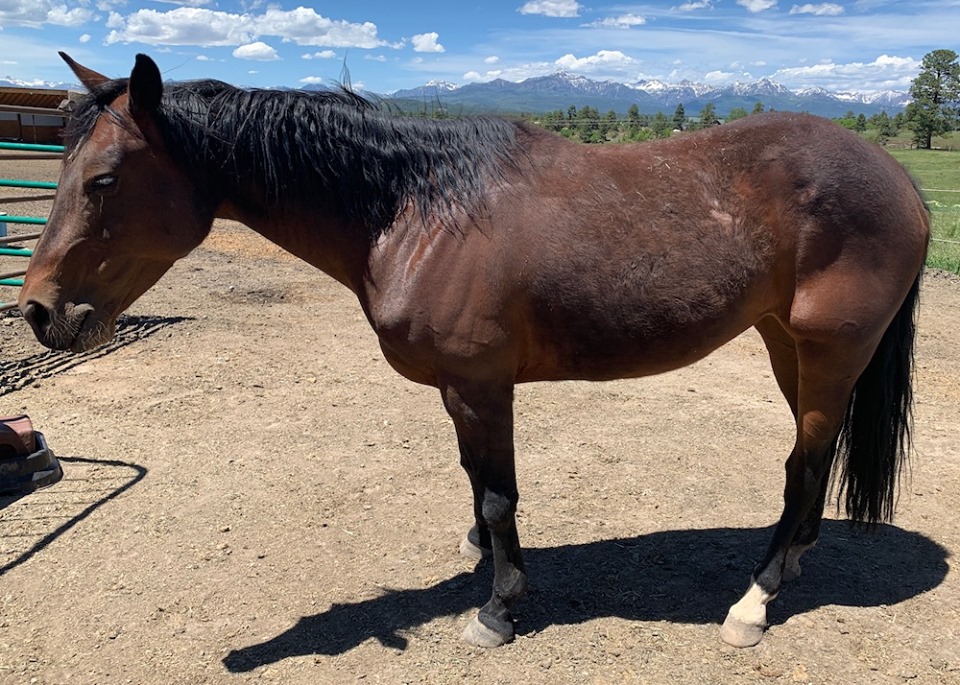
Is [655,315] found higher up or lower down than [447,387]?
higher up

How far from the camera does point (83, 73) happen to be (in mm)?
2479

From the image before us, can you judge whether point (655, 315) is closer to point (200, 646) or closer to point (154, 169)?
point (154, 169)

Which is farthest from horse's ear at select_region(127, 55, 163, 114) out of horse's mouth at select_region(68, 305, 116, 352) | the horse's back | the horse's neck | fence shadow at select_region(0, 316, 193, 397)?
fence shadow at select_region(0, 316, 193, 397)

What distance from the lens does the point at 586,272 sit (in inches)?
98.0

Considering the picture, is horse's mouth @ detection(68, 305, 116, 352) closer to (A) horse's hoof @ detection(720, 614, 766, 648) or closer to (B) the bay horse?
(B) the bay horse

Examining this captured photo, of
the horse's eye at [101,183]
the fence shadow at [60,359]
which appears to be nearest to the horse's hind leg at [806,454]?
the horse's eye at [101,183]

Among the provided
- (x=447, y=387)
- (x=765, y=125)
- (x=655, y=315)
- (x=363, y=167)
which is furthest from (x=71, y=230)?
(x=765, y=125)

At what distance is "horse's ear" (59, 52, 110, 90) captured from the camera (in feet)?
8.06

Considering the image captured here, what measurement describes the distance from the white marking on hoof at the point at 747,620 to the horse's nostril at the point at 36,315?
2.96 meters

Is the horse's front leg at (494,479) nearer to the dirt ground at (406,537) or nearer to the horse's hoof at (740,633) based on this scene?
the dirt ground at (406,537)

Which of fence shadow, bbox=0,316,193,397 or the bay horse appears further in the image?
fence shadow, bbox=0,316,193,397

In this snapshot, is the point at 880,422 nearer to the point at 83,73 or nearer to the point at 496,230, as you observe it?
the point at 496,230

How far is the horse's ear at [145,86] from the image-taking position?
222 centimetres

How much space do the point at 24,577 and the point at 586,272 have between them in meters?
3.00
